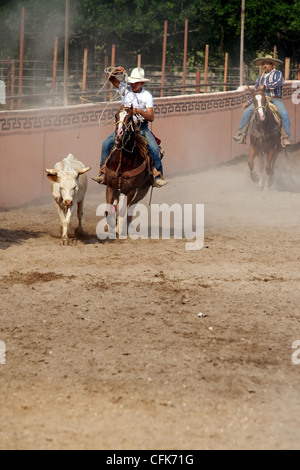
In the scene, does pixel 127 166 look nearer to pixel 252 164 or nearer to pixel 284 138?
pixel 252 164

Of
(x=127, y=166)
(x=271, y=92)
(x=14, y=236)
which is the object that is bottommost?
(x=14, y=236)

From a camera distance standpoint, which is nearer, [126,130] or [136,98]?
[126,130]

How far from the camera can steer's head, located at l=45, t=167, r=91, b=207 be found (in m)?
11.0

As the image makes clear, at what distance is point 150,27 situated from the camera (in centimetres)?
3609

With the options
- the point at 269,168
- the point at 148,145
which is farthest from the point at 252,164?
the point at 148,145

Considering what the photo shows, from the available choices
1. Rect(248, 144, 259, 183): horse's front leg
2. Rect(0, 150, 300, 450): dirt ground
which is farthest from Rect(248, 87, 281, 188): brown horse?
Rect(0, 150, 300, 450): dirt ground

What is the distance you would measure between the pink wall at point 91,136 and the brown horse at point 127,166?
3.34 meters

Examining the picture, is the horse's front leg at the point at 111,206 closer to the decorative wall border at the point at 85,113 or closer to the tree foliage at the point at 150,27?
the decorative wall border at the point at 85,113

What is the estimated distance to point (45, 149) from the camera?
15.3 m

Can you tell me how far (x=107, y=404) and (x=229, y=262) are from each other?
498 centimetres

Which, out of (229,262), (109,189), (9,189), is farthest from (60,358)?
(9,189)

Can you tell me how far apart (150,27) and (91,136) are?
21.0 meters

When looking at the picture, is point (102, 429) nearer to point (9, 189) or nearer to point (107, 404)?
point (107, 404)

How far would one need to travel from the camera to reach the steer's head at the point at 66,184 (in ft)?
36.2
